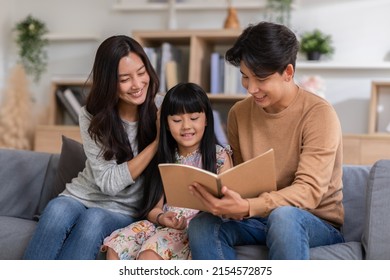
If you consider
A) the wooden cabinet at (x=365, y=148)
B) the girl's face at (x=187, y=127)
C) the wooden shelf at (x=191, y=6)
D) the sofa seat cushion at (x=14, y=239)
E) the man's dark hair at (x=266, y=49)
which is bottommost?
the sofa seat cushion at (x=14, y=239)

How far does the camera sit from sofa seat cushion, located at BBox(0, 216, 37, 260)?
240 centimetres

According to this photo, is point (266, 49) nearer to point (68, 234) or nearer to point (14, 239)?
point (68, 234)

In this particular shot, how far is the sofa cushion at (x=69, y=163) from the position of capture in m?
2.76

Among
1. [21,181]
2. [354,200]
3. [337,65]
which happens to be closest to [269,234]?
[354,200]

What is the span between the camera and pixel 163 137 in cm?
229

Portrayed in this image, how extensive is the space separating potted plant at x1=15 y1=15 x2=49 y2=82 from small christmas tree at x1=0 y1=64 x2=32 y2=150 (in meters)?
0.10

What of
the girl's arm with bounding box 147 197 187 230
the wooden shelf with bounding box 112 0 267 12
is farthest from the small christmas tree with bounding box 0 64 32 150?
the girl's arm with bounding box 147 197 187 230

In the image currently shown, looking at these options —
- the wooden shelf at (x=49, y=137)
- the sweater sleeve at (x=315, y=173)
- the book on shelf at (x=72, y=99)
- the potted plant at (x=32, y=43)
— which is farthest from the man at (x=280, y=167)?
the potted plant at (x=32, y=43)

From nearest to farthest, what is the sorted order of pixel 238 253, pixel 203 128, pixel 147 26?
pixel 238 253 < pixel 203 128 < pixel 147 26

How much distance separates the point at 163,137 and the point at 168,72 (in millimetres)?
1854

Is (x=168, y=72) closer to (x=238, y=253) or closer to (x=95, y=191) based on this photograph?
(x=95, y=191)

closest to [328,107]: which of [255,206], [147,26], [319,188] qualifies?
[319,188]

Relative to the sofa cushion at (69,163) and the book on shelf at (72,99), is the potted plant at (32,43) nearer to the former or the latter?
the book on shelf at (72,99)

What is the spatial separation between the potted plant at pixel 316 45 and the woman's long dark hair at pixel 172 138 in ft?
6.10
